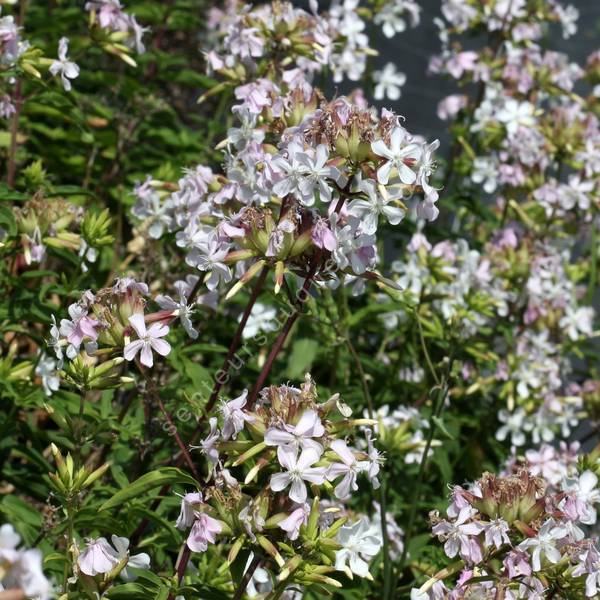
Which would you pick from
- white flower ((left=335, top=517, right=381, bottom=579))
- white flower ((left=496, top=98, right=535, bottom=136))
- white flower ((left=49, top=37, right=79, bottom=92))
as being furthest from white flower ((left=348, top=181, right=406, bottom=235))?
white flower ((left=496, top=98, right=535, bottom=136))

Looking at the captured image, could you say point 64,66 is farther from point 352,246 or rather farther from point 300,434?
point 300,434

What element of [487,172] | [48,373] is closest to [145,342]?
[48,373]

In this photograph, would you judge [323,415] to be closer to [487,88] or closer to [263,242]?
[263,242]

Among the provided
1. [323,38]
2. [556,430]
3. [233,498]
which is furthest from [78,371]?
[556,430]

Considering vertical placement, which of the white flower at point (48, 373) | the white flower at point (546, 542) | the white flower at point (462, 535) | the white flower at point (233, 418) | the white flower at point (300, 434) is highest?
the white flower at point (300, 434)

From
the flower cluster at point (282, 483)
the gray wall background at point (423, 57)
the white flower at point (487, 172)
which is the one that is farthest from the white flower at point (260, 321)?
the gray wall background at point (423, 57)

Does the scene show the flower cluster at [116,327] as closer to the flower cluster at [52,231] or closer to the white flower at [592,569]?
the flower cluster at [52,231]

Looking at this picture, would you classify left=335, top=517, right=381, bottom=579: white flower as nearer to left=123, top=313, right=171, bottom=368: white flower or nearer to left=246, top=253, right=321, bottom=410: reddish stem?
left=246, top=253, right=321, bottom=410: reddish stem
